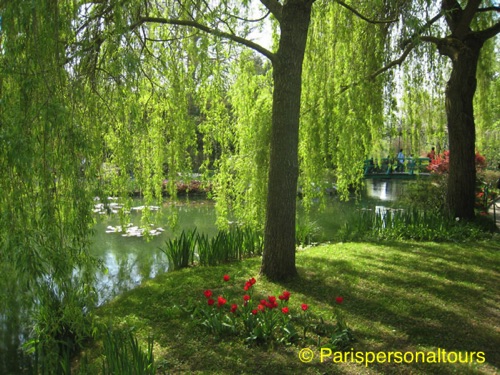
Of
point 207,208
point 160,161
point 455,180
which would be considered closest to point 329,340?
point 160,161

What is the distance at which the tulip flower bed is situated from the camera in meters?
3.03

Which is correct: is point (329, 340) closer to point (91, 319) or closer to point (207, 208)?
point (91, 319)

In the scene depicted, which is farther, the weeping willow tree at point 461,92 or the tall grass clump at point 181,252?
the weeping willow tree at point 461,92

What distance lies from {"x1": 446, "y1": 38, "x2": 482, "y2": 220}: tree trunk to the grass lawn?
47.0 inches

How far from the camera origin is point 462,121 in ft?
21.8

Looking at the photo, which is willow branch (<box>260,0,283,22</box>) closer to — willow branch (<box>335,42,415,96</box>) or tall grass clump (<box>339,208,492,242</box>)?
willow branch (<box>335,42,415,96</box>)

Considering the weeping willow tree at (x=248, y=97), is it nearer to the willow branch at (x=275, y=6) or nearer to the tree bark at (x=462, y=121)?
the willow branch at (x=275, y=6)

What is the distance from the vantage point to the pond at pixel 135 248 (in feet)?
13.8

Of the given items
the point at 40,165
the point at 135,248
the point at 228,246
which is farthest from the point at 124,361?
the point at 135,248

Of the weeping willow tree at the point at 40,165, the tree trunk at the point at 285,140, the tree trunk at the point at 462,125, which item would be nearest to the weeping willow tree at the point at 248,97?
the tree trunk at the point at 285,140

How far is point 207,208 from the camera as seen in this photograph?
1252 centimetres

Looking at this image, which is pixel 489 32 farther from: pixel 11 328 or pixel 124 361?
pixel 11 328

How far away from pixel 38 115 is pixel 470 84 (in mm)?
6353

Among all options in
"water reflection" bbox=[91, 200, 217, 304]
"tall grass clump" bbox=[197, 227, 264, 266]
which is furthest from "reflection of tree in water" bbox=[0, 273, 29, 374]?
"tall grass clump" bbox=[197, 227, 264, 266]
